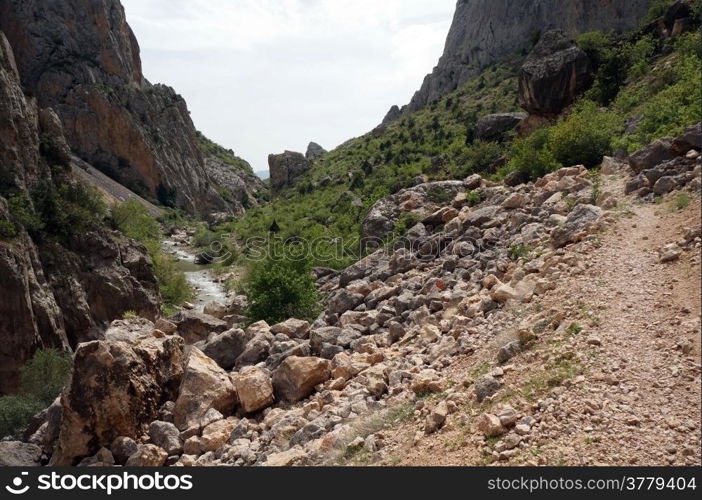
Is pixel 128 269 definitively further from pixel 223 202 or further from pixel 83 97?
pixel 223 202

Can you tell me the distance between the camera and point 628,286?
8.14 m

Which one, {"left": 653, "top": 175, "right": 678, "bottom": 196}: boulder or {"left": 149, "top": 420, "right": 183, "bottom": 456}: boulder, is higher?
{"left": 653, "top": 175, "right": 678, "bottom": 196}: boulder

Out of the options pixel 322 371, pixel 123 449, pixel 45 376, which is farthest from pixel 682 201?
pixel 45 376

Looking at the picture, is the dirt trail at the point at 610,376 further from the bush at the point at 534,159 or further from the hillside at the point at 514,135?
the bush at the point at 534,159

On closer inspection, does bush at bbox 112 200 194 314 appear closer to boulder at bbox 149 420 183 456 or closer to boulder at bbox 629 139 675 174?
boulder at bbox 149 420 183 456

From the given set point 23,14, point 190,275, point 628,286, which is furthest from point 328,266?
point 23,14

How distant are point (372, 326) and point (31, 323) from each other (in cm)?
1723

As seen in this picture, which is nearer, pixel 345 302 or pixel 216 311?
pixel 345 302

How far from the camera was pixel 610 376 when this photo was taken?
633cm

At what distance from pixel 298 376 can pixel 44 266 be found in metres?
21.2

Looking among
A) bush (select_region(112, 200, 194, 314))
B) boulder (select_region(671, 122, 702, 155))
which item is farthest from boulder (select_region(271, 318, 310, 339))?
bush (select_region(112, 200, 194, 314))

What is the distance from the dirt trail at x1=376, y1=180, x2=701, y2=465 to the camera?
5508mm

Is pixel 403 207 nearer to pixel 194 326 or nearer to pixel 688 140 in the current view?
pixel 194 326

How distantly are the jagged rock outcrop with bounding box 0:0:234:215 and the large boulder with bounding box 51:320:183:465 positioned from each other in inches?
2954
